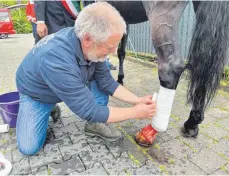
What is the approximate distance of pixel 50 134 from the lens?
2.01 meters

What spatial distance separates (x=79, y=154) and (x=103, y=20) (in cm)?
99

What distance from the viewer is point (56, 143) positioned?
188 centimetres

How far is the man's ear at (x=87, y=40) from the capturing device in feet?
4.44

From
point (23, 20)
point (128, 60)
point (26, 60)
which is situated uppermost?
point (26, 60)

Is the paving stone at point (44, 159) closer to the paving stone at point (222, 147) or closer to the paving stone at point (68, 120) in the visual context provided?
the paving stone at point (68, 120)

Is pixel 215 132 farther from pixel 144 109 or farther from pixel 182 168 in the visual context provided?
pixel 144 109

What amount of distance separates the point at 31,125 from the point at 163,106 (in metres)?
0.98

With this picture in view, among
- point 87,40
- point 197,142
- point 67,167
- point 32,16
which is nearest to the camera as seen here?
point 87,40

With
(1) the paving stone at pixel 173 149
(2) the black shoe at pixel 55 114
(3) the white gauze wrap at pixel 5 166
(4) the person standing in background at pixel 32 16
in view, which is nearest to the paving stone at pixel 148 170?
(1) the paving stone at pixel 173 149

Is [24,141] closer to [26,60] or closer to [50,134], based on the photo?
[50,134]

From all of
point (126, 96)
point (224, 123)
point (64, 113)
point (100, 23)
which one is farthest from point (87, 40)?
point (224, 123)

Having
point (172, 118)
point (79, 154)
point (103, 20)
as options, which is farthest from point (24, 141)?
point (172, 118)

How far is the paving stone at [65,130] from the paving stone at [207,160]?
0.99 metres

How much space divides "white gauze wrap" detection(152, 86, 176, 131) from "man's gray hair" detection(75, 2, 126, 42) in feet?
1.76
